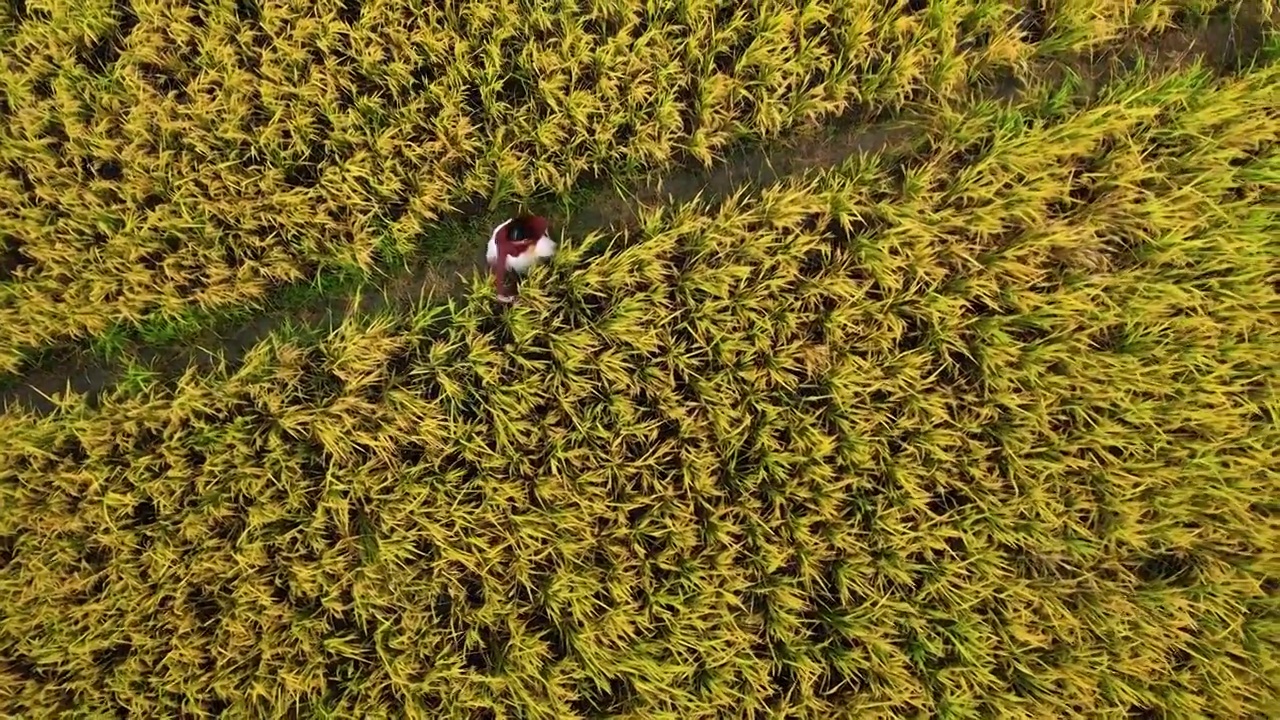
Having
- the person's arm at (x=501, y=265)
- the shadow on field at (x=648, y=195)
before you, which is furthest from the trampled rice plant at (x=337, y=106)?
the person's arm at (x=501, y=265)

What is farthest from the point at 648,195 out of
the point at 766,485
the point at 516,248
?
the point at 766,485

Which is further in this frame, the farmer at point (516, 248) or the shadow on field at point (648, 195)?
the shadow on field at point (648, 195)

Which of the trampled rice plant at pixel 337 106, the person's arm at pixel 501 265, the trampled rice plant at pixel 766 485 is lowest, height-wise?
the trampled rice plant at pixel 766 485

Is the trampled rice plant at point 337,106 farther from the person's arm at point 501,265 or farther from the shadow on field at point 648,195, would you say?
the person's arm at point 501,265

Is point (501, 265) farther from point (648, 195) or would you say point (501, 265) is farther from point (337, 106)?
point (337, 106)

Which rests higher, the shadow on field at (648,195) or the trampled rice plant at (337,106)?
the trampled rice plant at (337,106)

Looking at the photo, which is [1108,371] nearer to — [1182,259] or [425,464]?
[1182,259]

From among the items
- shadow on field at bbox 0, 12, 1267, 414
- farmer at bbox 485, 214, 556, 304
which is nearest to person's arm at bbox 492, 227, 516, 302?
farmer at bbox 485, 214, 556, 304
